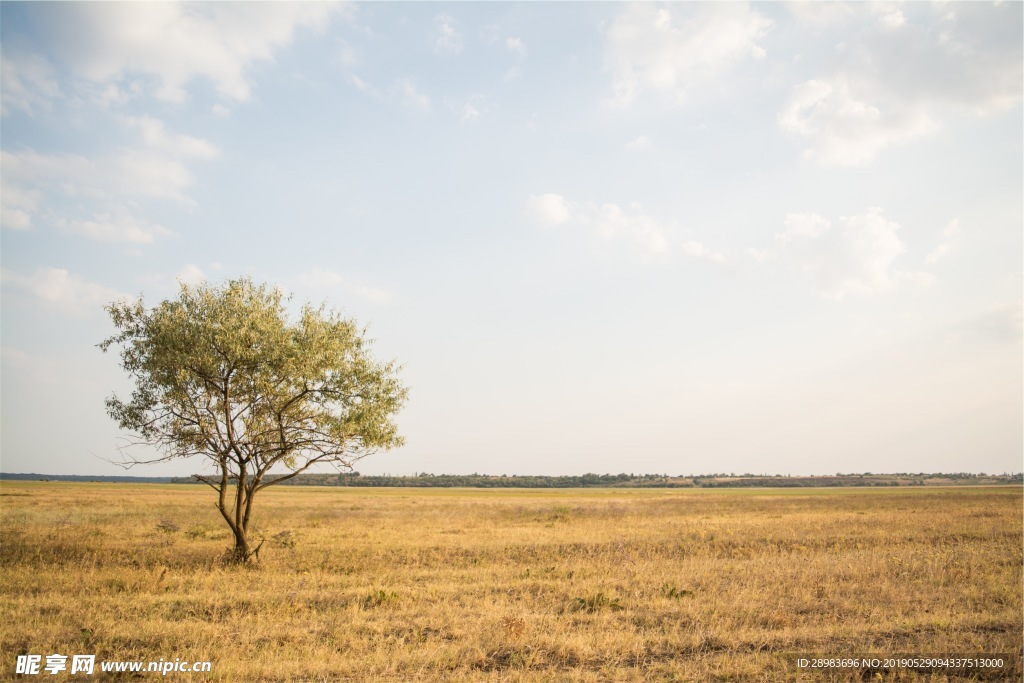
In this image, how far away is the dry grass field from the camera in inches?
402

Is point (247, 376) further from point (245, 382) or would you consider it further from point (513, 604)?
point (513, 604)

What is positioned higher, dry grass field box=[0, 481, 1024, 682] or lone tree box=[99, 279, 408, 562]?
lone tree box=[99, 279, 408, 562]

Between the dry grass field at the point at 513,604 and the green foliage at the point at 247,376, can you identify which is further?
the green foliage at the point at 247,376

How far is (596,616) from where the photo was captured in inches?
525

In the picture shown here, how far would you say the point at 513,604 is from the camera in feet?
48.2

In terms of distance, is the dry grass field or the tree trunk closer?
the dry grass field

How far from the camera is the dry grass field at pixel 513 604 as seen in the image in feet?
33.5

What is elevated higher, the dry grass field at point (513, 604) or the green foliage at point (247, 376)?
the green foliage at point (247, 376)

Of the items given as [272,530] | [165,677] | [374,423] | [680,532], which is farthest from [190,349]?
[680,532]

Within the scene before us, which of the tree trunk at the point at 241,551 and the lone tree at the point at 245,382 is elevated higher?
the lone tree at the point at 245,382

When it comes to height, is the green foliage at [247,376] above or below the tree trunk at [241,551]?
above

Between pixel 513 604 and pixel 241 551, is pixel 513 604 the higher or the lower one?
the higher one

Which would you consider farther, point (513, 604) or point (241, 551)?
point (241, 551)

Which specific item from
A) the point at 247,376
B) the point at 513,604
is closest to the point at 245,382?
the point at 247,376
